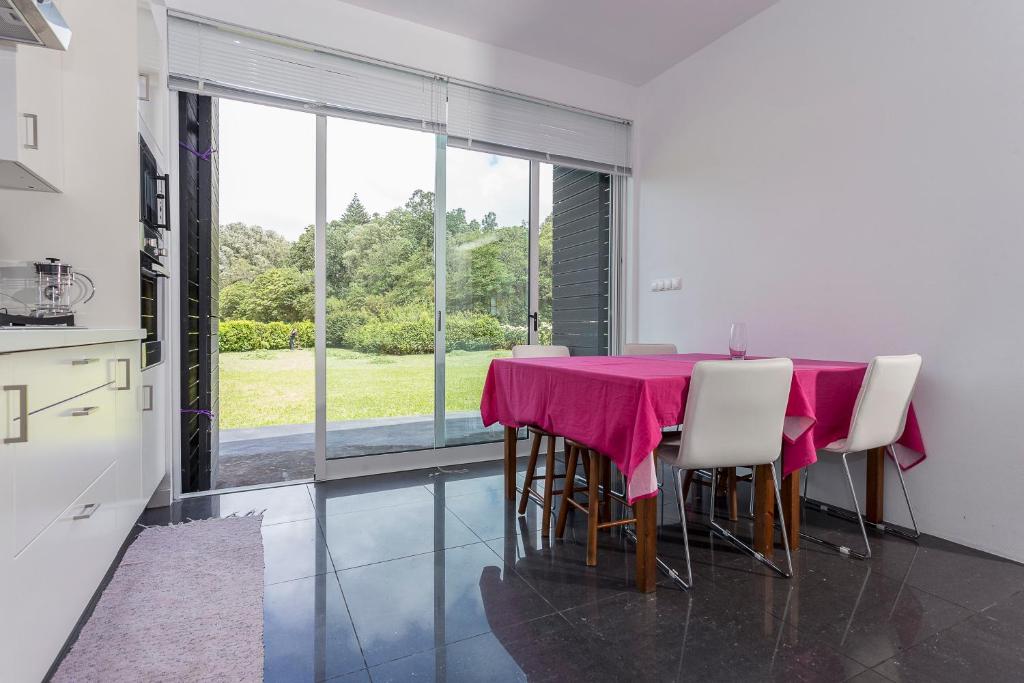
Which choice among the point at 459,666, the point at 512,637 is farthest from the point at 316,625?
the point at 512,637

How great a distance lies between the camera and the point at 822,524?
2803 millimetres

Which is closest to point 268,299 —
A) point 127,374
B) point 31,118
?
point 127,374

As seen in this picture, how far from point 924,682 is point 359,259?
11.4ft

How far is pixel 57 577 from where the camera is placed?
137 centimetres

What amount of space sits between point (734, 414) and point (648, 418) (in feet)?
1.20

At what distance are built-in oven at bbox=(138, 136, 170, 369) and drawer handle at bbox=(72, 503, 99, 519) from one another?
37.4 inches

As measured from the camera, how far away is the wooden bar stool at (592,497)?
2.27 meters

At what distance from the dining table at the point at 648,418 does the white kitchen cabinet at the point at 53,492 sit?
5.66 feet

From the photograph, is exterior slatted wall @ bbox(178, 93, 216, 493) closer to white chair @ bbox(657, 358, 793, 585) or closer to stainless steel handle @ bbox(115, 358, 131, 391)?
stainless steel handle @ bbox(115, 358, 131, 391)

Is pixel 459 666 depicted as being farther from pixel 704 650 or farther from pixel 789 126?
pixel 789 126

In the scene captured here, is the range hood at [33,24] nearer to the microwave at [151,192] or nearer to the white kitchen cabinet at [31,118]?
the white kitchen cabinet at [31,118]

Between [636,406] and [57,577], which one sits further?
[636,406]

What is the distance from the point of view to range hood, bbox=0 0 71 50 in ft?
5.46

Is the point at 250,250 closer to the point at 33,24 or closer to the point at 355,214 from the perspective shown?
the point at 355,214
